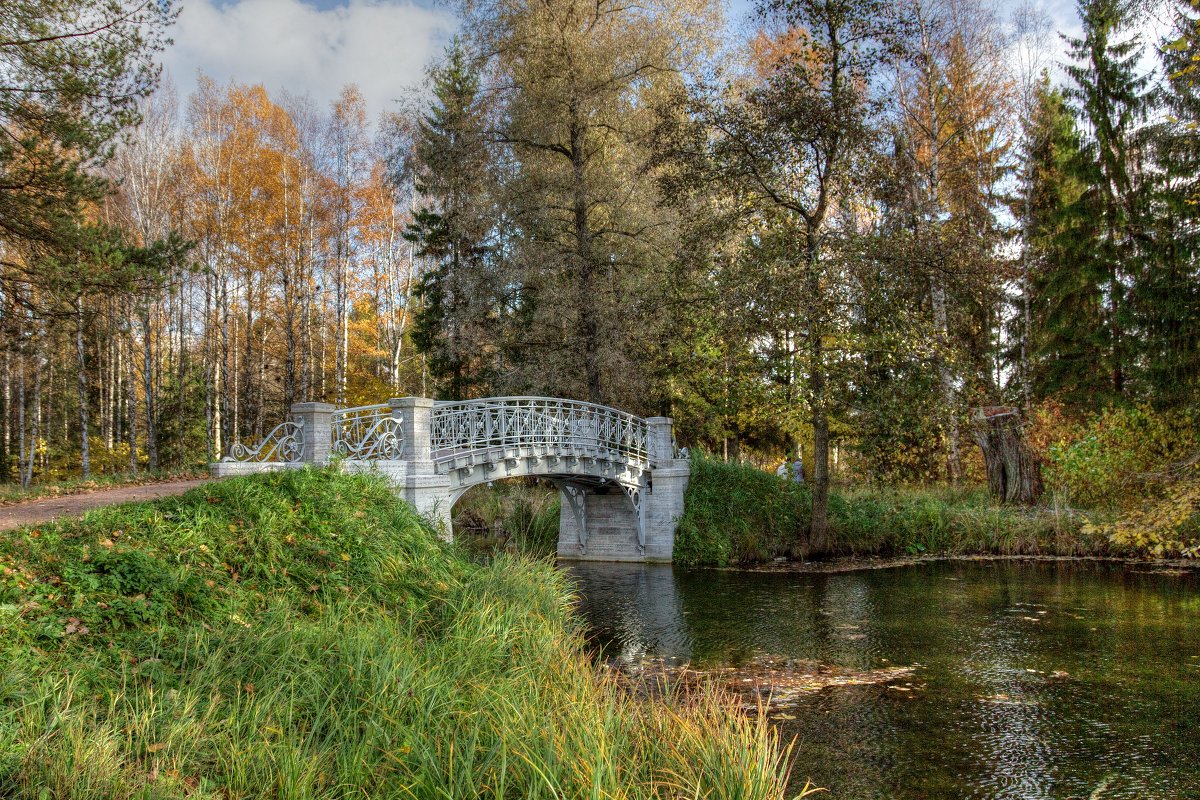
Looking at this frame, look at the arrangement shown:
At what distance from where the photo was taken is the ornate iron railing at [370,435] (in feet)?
36.1

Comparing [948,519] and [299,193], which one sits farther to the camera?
[299,193]

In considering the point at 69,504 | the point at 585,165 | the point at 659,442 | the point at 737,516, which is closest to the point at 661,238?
the point at 585,165

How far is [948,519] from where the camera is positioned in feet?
56.6

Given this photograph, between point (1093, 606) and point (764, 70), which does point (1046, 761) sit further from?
point (764, 70)

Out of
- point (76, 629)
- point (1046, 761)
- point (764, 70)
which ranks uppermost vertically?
point (764, 70)

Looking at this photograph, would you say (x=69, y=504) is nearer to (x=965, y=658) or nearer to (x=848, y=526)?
(x=965, y=658)

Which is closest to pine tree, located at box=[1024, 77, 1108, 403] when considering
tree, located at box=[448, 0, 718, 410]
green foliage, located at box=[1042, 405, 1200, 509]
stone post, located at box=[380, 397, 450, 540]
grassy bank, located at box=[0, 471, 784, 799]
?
green foliage, located at box=[1042, 405, 1200, 509]

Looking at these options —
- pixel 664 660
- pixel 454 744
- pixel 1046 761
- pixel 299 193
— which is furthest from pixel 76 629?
pixel 299 193

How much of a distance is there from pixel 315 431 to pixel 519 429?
4144 mm

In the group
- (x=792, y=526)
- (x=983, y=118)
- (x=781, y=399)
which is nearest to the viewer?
(x=781, y=399)

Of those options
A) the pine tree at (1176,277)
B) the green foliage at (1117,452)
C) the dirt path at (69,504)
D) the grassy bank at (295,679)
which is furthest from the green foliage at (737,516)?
the dirt path at (69,504)

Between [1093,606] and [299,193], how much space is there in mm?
21531

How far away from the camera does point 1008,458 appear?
18594mm

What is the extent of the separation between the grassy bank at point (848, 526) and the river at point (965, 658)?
39.5 inches
